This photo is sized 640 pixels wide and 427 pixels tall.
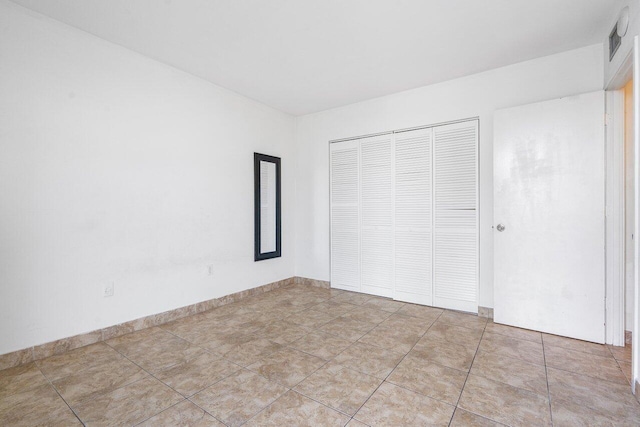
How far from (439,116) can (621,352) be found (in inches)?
112

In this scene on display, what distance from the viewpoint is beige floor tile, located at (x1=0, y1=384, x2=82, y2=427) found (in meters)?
1.70

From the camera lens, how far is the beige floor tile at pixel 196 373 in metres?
2.04

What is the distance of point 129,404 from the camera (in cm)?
186

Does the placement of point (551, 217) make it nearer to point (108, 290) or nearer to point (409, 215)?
point (409, 215)

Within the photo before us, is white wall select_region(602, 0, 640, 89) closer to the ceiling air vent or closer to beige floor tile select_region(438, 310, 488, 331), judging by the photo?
the ceiling air vent

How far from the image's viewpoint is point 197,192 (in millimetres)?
3551

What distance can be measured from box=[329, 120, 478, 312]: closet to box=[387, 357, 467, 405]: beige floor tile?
150 centimetres

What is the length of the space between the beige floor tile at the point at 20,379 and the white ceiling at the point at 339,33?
279 cm

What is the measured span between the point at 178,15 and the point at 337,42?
4.53 ft

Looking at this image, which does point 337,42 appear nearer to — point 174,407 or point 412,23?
point 412,23

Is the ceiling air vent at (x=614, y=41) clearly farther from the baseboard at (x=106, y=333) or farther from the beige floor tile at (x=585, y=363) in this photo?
the baseboard at (x=106, y=333)

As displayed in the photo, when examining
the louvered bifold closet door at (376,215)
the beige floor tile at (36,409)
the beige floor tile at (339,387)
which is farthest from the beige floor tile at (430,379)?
the beige floor tile at (36,409)

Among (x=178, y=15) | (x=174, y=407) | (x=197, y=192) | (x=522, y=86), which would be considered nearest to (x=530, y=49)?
(x=522, y=86)

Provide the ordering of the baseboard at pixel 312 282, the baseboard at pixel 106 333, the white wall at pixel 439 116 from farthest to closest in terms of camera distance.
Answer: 1. the baseboard at pixel 312 282
2. the white wall at pixel 439 116
3. the baseboard at pixel 106 333
